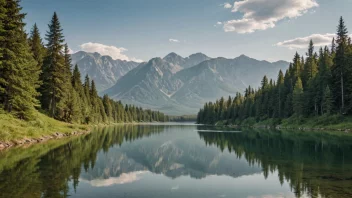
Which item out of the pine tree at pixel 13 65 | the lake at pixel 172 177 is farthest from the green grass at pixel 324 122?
the pine tree at pixel 13 65

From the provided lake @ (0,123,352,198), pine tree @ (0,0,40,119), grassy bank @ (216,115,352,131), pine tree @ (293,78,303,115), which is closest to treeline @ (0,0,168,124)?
pine tree @ (0,0,40,119)

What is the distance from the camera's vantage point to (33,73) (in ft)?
169

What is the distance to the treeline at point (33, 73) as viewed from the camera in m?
41.9

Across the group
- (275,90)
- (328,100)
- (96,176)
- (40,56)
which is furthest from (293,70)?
(96,176)

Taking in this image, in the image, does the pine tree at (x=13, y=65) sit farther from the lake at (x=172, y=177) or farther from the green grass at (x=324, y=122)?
the green grass at (x=324, y=122)

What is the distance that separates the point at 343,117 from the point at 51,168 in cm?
7192

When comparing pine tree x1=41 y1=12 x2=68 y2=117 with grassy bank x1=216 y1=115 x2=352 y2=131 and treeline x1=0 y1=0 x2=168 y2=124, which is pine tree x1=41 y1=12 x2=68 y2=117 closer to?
treeline x1=0 y1=0 x2=168 y2=124

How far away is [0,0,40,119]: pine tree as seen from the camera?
135 feet

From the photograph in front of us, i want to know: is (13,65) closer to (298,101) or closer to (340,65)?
(340,65)

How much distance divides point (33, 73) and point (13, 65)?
1031cm

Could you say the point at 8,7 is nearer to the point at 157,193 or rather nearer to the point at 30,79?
the point at 30,79

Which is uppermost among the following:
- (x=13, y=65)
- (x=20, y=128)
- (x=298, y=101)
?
(x=13, y=65)

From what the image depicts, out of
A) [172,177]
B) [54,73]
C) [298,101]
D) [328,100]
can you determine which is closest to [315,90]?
[298,101]

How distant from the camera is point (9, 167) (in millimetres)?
21422
